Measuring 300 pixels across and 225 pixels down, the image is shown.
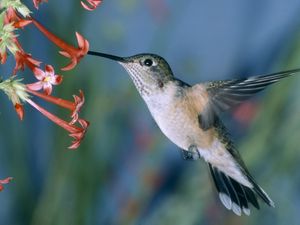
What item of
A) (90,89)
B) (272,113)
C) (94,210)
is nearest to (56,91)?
(90,89)

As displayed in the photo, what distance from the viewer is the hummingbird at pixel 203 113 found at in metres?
2.14

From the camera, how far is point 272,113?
3.29 m

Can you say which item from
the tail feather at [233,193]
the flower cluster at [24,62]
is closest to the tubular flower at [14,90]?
the flower cluster at [24,62]

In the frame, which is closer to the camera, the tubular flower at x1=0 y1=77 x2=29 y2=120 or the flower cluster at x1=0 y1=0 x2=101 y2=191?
the flower cluster at x1=0 y1=0 x2=101 y2=191

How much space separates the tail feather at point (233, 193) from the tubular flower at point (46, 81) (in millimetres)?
1116

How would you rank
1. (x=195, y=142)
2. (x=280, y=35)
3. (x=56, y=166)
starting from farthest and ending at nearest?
(x=280, y=35) → (x=56, y=166) → (x=195, y=142)

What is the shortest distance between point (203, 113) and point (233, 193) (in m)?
0.39

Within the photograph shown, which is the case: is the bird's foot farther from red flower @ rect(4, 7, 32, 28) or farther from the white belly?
red flower @ rect(4, 7, 32, 28)

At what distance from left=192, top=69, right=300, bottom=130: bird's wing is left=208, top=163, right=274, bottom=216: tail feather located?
26 cm

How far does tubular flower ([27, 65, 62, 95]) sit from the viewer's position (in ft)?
4.82

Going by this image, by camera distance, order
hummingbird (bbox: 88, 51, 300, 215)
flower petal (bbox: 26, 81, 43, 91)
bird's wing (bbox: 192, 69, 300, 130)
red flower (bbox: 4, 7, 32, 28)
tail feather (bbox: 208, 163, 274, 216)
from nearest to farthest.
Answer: red flower (bbox: 4, 7, 32, 28) < flower petal (bbox: 26, 81, 43, 91) < bird's wing (bbox: 192, 69, 300, 130) < hummingbird (bbox: 88, 51, 300, 215) < tail feather (bbox: 208, 163, 274, 216)

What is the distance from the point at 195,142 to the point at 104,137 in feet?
6.48

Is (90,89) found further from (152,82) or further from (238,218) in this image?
(152,82)

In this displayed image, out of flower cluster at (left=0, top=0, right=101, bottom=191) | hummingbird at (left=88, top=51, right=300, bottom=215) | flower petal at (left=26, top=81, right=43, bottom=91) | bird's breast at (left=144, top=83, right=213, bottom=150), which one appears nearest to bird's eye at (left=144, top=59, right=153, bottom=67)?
hummingbird at (left=88, top=51, right=300, bottom=215)
